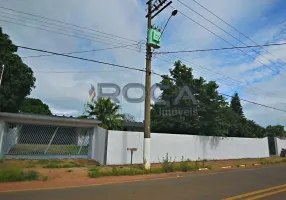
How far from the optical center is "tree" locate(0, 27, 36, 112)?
27.1m

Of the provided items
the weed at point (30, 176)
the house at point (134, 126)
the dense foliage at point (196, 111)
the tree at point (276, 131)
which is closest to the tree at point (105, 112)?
the dense foliage at point (196, 111)

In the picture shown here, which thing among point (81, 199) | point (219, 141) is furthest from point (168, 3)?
point (219, 141)

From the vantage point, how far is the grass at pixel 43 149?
1745 centimetres

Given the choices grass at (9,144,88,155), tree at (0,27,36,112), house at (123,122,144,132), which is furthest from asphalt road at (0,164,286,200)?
house at (123,122,144,132)

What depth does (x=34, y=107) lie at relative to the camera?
5738 centimetres

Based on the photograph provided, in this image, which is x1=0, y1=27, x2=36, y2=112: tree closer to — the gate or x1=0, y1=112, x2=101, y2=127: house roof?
x1=0, y1=112, x2=101, y2=127: house roof

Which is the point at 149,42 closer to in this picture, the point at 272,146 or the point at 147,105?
the point at 147,105

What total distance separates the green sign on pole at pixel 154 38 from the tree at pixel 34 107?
42.0 m

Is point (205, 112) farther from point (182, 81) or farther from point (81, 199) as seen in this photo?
point (81, 199)

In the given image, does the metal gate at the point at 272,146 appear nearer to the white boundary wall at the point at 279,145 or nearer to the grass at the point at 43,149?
the white boundary wall at the point at 279,145

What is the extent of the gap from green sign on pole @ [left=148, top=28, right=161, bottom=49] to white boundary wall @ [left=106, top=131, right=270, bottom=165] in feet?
20.0

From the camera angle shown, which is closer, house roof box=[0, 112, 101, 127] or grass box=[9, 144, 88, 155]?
house roof box=[0, 112, 101, 127]

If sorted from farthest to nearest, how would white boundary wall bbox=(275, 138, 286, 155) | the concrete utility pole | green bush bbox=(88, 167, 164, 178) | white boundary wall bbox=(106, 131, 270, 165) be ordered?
white boundary wall bbox=(275, 138, 286, 155) → white boundary wall bbox=(106, 131, 270, 165) → the concrete utility pole → green bush bbox=(88, 167, 164, 178)

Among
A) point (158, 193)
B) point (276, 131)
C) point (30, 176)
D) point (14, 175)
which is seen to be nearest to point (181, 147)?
point (30, 176)
